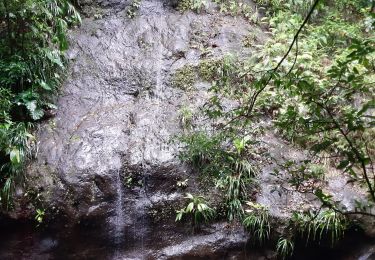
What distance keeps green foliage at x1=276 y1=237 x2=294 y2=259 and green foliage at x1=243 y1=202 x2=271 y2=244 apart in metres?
0.19

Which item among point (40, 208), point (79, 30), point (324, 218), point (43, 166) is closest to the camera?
point (324, 218)

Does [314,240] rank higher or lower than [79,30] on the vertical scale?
lower

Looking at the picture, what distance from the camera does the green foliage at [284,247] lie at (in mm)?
5066

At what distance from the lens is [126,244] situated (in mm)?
5402

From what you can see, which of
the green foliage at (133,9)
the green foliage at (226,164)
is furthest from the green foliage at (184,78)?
the green foliage at (133,9)

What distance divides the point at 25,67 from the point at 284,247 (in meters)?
4.91

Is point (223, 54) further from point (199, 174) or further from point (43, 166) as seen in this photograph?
point (43, 166)

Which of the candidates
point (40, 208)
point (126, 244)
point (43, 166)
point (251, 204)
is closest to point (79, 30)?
point (43, 166)

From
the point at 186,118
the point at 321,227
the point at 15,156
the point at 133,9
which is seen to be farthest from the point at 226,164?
the point at 133,9

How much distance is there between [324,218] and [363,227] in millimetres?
614

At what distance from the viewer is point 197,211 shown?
5301 mm

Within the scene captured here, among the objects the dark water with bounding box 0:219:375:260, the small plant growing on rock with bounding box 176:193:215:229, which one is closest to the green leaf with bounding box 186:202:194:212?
the small plant growing on rock with bounding box 176:193:215:229

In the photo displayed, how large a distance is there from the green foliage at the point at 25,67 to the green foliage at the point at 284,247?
3.88 m

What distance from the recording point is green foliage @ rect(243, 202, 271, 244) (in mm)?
5113
